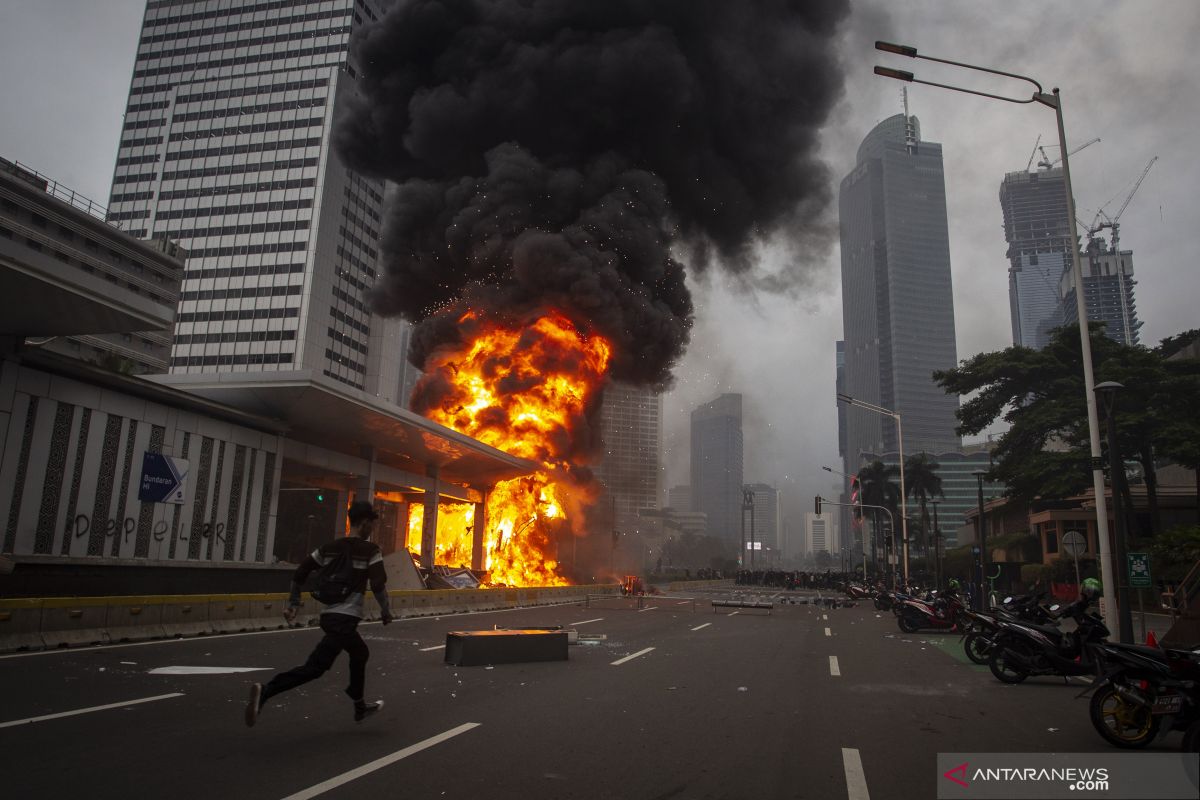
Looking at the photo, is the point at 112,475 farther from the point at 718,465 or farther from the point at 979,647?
the point at 718,465

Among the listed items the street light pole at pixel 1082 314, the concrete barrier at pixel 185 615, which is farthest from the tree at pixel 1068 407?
the concrete barrier at pixel 185 615

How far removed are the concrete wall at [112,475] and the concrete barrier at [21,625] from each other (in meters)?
7.02

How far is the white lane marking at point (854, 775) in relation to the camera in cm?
466

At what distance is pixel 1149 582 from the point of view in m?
12.5

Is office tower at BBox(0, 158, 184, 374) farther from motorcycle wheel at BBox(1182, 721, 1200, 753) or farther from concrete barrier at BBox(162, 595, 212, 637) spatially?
motorcycle wheel at BBox(1182, 721, 1200, 753)

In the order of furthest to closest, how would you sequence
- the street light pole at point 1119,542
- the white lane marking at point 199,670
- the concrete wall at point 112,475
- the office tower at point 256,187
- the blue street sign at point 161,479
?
1. the office tower at point 256,187
2. the blue street sign at point 161,479
3. the concrete wall at point 112,475
4. the street light pole at point 1119,542
5. the white lane marking at point 199,670

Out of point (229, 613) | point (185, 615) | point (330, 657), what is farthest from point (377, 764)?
point (229, 613)

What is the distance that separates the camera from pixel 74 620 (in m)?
11.2

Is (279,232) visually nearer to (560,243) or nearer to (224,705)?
(560,243)

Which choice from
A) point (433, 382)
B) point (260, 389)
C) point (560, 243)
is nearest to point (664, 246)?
point (560, 243)

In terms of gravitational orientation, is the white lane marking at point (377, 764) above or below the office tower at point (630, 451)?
below

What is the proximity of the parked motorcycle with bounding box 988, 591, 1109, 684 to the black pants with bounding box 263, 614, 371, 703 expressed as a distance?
8.34 meters

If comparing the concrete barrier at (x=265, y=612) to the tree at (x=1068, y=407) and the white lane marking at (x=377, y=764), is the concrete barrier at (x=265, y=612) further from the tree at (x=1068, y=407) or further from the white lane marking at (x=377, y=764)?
the tree at (x=1068, y=407)

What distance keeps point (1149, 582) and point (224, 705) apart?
13.6m
